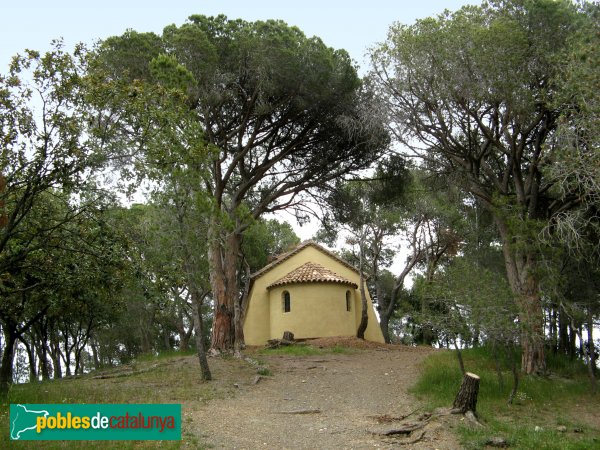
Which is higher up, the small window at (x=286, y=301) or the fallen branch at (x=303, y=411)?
the small window at (x=286, y=301)

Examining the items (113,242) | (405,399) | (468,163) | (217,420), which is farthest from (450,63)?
(217,420)

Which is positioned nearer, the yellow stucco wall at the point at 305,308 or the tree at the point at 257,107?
the tree at the point at 257,107

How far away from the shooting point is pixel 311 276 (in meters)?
28.2

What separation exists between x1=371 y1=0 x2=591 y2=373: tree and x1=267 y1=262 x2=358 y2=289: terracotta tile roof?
10.3 m

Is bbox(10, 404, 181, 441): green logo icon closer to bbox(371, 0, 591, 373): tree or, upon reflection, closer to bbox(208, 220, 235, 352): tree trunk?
bbox(371, 0, 591, 373): tree

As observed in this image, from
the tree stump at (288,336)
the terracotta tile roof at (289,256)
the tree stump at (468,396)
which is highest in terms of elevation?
the terracotta tile roof at (289,256)

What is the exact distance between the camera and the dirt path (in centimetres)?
1009

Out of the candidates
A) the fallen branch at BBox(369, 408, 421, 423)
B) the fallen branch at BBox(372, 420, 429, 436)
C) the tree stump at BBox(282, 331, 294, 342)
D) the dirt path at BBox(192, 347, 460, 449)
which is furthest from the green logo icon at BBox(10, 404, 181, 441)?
the tree stump at BBox(282, 331, 294, 342)

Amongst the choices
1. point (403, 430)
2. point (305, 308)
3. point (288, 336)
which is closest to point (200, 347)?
point (403, 430)

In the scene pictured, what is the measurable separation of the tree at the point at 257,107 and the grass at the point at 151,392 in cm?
264

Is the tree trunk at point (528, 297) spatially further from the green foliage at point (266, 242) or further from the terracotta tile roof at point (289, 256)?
the green foliage at point (266, 242)

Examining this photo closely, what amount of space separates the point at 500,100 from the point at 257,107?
28.8ft

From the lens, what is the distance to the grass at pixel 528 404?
10000 millimetres

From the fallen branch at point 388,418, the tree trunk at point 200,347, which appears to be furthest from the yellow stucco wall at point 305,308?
the fallen branch at point 388,418
